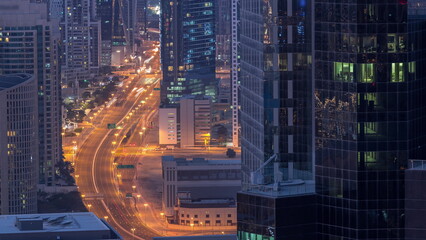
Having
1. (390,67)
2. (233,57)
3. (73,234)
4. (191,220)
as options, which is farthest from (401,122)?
(233,57)

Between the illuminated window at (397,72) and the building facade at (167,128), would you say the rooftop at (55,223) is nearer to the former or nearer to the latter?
the illuminated window at (397,72)

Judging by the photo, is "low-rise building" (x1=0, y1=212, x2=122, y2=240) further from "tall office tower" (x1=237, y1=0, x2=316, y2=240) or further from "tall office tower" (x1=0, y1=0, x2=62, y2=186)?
"tall office tower" (x1=0, y1=0, x2=62, y2=186)

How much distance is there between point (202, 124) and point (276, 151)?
12917 centimetres

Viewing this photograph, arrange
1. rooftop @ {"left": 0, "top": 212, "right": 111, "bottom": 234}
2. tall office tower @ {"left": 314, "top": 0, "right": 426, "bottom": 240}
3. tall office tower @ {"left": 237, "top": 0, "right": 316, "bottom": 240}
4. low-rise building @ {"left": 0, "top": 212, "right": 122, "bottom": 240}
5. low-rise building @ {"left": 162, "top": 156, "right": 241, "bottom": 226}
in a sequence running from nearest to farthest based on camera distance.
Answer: tall office tower @ {"left": 314, "top": 0, "right": 426, "bottom": 240}, tall office tower @ {"left": 237, "top": 0, "right": 316, "bottom": 240}, low-rise building @ {"left": 0, "top": 212, "right": 122, "bottom": 240}, rooftop @ {"left": 0, "top": 212, "right": 111, "bottom": 234}, low-rise building @ {"left": 162, "top": 156, "right": 241, "bottom": 226}

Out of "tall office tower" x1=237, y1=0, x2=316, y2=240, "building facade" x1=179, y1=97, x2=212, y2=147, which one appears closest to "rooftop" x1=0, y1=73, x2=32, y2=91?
"building facade" x1=179, y1=97, x2=212, y2=147

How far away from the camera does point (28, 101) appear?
132875 millimetres

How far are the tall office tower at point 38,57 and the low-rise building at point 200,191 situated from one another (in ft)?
55.9

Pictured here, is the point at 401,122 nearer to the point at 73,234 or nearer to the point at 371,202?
the point at 371,202

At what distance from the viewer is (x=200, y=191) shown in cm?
14075

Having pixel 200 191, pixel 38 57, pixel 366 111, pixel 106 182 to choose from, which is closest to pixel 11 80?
pixel 200 191

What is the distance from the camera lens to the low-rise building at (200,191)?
132 meters

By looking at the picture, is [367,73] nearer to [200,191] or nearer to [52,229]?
[52,229]

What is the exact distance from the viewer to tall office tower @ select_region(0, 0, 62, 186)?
161m

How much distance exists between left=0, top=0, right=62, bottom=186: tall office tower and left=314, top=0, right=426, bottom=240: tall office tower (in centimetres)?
10746
